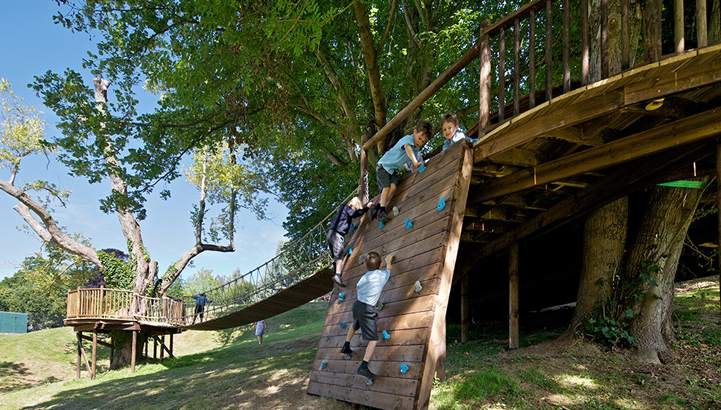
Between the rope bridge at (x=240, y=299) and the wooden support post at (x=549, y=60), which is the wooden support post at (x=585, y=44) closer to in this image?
the wooden support post at (x=549, y=60)

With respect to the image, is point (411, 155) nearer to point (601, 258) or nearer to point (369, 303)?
point (369, 303)

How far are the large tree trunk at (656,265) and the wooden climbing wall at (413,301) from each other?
95.1 inches

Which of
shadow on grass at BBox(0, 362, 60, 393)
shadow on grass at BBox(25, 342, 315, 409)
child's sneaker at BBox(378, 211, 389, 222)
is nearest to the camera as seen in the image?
child's sneaker at BBox(378, 211, 389, 222)

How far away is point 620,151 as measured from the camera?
369 cm

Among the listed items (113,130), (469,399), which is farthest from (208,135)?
(469,399)

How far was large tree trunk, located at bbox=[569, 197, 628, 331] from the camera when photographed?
521 cm

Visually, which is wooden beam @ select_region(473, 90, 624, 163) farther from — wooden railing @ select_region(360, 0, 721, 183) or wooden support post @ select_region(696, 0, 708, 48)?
wooden support post @ select_region(696, 0, 708, 48)

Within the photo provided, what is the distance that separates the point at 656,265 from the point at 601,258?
55 cm

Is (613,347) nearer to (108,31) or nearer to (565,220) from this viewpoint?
(565,220)

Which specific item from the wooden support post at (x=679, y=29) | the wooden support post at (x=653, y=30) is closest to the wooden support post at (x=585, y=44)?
the wooden support post at (x=653, y=30)

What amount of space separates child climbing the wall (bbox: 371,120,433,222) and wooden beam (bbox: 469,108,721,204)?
94 centimetres

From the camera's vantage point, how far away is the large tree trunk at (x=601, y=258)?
5.21 m

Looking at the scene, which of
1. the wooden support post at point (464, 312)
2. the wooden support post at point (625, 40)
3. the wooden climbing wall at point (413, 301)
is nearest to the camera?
the wooden support post at point (625, 40)

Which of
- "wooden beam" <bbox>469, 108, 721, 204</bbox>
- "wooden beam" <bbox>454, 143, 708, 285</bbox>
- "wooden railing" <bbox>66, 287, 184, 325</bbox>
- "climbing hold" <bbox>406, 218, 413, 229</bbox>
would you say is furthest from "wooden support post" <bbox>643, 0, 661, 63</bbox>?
"wooden railing" <bbox>66, 287, 184, 325</bbox>
